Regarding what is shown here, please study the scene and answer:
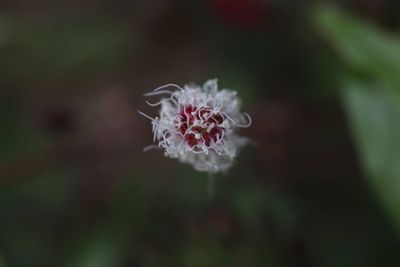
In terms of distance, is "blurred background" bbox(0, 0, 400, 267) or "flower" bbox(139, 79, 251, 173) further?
"blurred background" bbox(0, 0, 400, 267)

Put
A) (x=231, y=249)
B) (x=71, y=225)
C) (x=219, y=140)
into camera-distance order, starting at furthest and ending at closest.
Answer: (x=71, y=225), (x=231, y=249), (x=219, y=140)

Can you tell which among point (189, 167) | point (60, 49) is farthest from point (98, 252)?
point (60, 49)

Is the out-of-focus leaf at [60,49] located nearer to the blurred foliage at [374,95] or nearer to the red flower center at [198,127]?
the blurred foliage at [374,95]

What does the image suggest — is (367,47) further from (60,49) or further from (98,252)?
(60,49)

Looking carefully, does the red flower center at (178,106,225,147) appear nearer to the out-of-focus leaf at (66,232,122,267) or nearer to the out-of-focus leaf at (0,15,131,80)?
the out-of-focus leaf at (66,232,122,267)

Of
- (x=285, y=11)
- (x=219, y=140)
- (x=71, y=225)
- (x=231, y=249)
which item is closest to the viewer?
(x=219, y=140)

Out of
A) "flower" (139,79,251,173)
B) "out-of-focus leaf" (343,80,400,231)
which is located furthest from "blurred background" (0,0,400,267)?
"flower" (139,79,251,173)

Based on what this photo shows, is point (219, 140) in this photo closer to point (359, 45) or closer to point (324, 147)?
point (359, 45)

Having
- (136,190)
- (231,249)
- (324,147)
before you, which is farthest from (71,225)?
(324,147)
